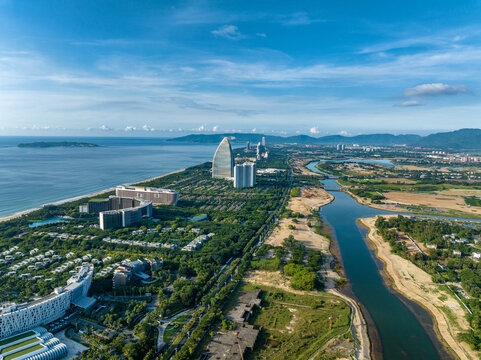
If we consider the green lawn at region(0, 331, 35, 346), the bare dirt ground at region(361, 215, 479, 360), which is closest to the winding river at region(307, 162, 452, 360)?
the bare dirt ground at region(361, 215, 479, 360)

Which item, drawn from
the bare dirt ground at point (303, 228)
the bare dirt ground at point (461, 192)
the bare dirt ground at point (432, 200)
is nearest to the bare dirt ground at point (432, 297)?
the bare dirt ground at point (303, 228)

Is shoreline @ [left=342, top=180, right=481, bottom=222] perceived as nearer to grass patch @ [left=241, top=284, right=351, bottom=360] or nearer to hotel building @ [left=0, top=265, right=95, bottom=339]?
grass patch @ [left=241, top=284, right=351, bottom=360]

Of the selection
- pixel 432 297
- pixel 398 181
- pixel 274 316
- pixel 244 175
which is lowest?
pixel 432 297

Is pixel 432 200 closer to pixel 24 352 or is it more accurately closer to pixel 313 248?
pixel 313 248

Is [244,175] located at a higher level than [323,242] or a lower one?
higher

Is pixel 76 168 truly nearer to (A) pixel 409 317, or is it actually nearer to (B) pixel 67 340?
(B) pixel 67 340

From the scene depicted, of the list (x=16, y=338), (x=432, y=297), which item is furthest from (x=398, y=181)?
(x=16, y=338)

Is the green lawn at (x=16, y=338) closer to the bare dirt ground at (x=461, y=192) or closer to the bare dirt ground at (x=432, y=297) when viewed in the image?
the bare dirt ground at (x=432, y=297)
